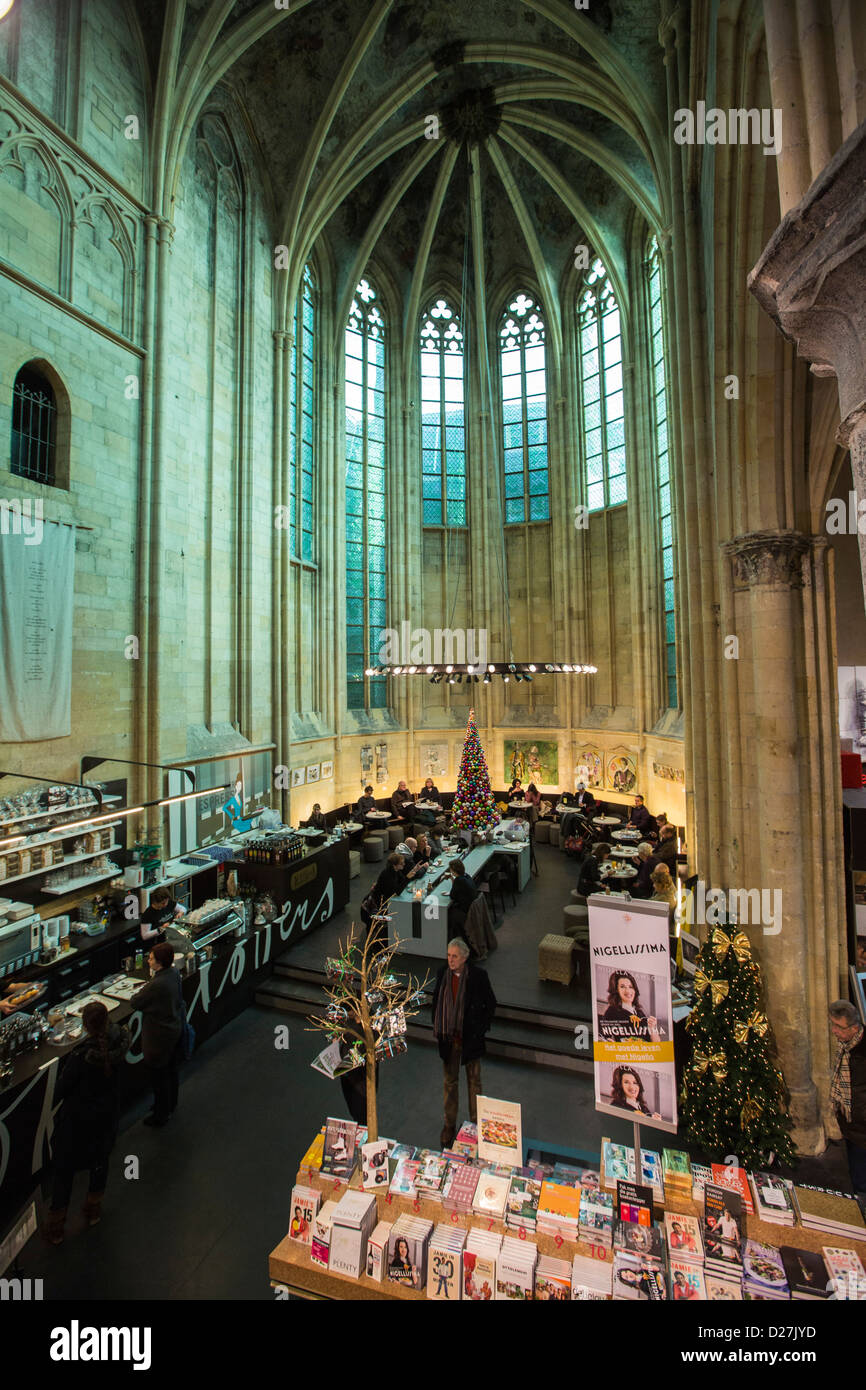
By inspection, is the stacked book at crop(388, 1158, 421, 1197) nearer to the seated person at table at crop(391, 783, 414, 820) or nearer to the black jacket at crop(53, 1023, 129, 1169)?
the black jacket at crop(53, 1023, 129, 1169)

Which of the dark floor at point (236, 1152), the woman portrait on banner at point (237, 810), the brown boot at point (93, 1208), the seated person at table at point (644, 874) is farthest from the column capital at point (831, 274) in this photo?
the woman portrait on banner at point (237, 810)

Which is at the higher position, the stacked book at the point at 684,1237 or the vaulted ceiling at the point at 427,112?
the vaulted ceiling at the point at 427,112

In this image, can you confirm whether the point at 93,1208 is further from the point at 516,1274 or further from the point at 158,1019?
the point at 516,1274

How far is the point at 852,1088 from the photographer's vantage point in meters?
3.99

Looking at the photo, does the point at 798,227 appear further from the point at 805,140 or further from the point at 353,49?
the point at 353,49

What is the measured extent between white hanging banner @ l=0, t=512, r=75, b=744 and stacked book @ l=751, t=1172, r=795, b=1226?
818 centimetres

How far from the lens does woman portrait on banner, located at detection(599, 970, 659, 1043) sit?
3803 mm

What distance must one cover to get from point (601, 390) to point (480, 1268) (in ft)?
60.7

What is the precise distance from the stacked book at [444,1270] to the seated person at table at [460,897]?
494cm

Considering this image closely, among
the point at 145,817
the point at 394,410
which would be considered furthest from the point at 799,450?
the point at 394,410

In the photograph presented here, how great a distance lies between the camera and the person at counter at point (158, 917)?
7.08m

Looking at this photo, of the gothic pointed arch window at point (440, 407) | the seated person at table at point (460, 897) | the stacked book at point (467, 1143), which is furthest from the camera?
the gothic pointed arch window at point (440, 407)

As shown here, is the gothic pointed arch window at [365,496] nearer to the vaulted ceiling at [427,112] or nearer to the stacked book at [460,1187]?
the vaulted ceiling at [427,112]

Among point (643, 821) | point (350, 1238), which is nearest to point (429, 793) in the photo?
point (643, 821)
